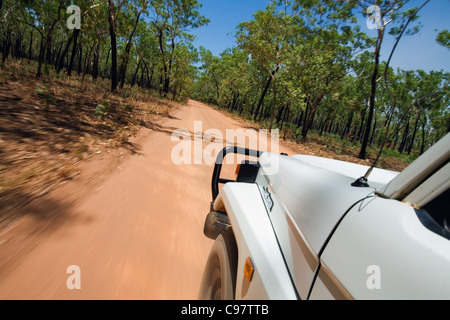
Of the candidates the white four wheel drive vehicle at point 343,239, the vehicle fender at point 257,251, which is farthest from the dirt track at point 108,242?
the vehicle fender at point 257,251

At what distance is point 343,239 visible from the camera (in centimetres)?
80

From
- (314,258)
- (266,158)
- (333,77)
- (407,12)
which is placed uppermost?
(407,12)

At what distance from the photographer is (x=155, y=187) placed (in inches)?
145

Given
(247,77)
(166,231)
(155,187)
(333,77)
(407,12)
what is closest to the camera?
(166,231)

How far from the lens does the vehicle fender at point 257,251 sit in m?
0.95

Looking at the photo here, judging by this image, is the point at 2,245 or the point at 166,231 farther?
the point at 166,231

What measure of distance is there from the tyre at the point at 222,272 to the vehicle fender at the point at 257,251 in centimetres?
9

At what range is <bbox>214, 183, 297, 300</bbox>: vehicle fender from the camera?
0.95 metres
